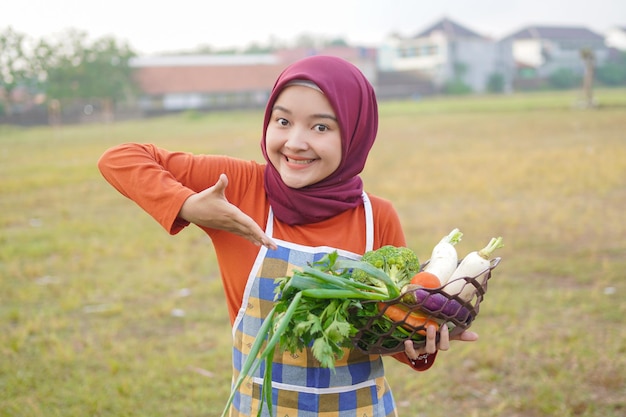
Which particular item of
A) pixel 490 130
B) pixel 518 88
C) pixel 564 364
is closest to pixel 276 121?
pixel 564 364

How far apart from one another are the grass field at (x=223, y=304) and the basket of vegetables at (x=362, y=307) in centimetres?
236

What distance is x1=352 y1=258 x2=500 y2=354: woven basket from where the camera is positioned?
1737 mm

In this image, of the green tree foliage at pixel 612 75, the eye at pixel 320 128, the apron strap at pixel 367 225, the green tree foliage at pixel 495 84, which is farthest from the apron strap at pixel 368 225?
the green tree foliage at pixel 495 84

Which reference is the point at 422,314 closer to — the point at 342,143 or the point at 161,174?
the point at 342,143

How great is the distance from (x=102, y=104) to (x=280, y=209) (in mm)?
53758

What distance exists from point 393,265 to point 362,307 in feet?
0.53

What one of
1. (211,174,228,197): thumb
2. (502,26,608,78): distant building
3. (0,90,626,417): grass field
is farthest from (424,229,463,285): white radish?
(502,26,608,78): distant building

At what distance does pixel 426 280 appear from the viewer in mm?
1844

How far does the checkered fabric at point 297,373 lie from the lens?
6.70 ft

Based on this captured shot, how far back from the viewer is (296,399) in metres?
2.04

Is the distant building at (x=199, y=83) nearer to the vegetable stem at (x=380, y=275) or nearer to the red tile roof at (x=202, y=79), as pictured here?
the red tile roof at (x=202, y=79)

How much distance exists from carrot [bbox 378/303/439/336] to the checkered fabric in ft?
1.07

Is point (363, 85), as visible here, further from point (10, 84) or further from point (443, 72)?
point (443, 72)

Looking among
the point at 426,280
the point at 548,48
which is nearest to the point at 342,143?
the point at 426,280
